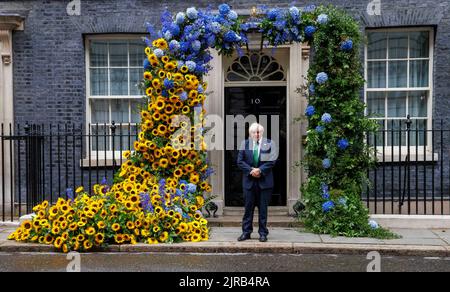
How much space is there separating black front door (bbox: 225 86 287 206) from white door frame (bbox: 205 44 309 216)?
304 mm

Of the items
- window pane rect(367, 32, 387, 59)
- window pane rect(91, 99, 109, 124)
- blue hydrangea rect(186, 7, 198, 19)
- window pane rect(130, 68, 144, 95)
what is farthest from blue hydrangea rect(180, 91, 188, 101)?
window pane rect(367, 32, 387, 59)

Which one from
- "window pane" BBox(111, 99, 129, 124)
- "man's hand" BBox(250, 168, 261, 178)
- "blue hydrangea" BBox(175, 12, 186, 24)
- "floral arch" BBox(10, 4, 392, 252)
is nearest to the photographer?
"man's hand" BBox(250, 168, 261, 178)

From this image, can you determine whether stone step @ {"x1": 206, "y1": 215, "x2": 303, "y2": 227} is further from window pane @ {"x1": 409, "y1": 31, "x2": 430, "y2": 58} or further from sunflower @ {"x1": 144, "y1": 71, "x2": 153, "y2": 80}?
window pane @ {"x1": 409, "y1": 31, "x2": 430, "y2": 58}

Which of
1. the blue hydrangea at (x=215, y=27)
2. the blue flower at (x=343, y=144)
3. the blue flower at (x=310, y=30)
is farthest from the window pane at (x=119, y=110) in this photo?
the blue flower at (x=343, y=144)

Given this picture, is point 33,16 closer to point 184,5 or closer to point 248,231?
point 184,5

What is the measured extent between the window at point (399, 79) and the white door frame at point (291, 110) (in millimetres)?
1474

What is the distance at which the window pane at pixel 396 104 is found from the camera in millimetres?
12320

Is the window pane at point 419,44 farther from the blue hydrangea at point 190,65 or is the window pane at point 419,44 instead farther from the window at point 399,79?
the blue hydrangea at point 190,65

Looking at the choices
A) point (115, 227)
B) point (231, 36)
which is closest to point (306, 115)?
point (231, 36)

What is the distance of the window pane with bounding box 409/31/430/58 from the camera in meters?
12.2

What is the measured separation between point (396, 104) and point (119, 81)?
5694 millimetres
